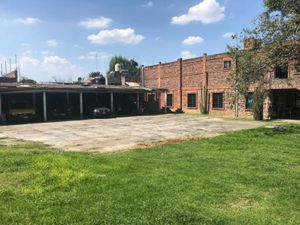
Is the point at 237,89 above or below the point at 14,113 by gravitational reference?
above

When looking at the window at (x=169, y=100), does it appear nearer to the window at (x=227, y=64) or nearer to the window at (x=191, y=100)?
the window at (x=191, y=100)

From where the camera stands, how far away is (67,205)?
5.25m

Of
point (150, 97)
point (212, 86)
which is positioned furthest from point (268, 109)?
point (150, 97)

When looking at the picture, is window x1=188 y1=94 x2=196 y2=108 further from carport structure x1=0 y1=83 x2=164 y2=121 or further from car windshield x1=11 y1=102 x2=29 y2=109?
car windshield x1=11 y1=102 x2=29 y2=109

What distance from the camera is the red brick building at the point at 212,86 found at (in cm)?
2472

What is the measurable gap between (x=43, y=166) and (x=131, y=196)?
3238 millimetres

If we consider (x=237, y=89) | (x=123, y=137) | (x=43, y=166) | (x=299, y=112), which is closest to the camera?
(x=43, y=166)

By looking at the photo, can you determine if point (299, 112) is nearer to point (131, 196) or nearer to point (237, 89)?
point (237, 89)

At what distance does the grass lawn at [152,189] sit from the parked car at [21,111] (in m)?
17.8

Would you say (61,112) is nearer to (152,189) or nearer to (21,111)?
(21,111)

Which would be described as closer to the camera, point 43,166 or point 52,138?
point 43,166

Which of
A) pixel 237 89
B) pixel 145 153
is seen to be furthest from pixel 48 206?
pixel 237 89

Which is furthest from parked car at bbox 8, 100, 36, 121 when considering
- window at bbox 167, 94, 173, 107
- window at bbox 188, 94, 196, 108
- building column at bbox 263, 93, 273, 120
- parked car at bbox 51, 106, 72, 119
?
Result: building column at bbox 263, 93, 273, 120

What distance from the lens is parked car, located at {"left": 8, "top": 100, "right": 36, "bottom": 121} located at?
87.2 ft
